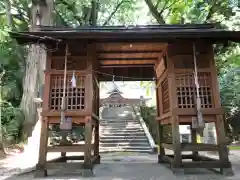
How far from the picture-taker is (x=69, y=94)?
20.2ft

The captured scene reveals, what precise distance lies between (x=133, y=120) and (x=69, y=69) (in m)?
12.0

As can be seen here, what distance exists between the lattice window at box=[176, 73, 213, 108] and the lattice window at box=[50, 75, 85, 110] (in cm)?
250

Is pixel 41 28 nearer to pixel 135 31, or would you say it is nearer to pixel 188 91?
pixel 135 31

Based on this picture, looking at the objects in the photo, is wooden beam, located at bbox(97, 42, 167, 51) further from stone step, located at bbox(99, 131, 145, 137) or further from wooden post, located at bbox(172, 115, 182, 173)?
stone step, located at bbox(99, 131, 145, 137)

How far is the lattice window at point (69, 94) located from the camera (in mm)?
6039

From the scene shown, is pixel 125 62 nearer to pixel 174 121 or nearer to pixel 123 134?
pixel 174 121

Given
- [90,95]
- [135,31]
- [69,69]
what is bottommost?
[90,95]

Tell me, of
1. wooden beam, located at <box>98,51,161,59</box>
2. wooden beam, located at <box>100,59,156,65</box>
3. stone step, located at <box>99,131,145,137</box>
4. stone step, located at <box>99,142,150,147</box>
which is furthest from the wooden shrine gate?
stone step, located at <box>99,131,145,137</box>

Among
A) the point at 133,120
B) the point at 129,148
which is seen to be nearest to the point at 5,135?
the point at 129,148

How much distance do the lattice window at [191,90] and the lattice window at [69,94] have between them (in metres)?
2.50

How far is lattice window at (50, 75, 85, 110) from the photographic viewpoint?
6039 mm

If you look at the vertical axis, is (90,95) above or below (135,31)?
below

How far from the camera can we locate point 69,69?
628cm

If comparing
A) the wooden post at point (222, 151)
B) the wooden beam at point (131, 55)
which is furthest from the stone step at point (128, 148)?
the wooden post at point (222, 151)
